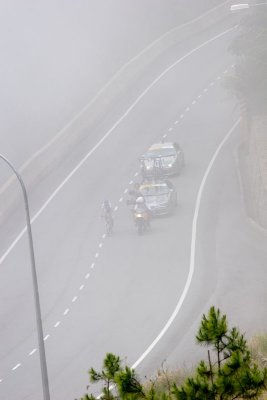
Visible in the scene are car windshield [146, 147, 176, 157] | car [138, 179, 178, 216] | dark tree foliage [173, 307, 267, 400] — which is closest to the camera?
dark tree foliage [173, 307, 267, 400]

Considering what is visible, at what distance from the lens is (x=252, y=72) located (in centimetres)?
5922

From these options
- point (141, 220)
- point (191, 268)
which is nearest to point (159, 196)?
point (141, 220)

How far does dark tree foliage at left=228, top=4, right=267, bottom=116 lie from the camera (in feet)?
192

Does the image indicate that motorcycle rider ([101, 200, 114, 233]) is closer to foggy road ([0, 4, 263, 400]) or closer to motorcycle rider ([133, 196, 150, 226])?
foggy road ([0, 4, 263, 400])

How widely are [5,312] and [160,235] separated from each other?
10.1 meters

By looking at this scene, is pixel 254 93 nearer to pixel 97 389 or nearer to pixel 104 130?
pixel 104 130

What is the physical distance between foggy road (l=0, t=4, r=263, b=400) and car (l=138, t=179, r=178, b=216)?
49 centimetres

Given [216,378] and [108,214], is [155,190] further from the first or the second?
[216,378]

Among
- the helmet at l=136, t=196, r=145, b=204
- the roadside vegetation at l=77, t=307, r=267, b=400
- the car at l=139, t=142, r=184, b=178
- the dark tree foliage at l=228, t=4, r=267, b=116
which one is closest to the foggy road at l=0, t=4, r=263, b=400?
the car at l=139, t=142, r=184, b=178

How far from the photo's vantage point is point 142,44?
87.4m

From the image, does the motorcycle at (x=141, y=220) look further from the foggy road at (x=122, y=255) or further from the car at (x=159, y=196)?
the car at (x=159, y=196)

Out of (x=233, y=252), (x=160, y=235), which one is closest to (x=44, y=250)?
(x=160, y=235)

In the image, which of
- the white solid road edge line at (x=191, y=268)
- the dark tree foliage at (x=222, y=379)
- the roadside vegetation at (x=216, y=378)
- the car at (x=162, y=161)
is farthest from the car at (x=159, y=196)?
the dark tree foliage at (x=222, y=379)

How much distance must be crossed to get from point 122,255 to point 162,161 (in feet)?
40.9
